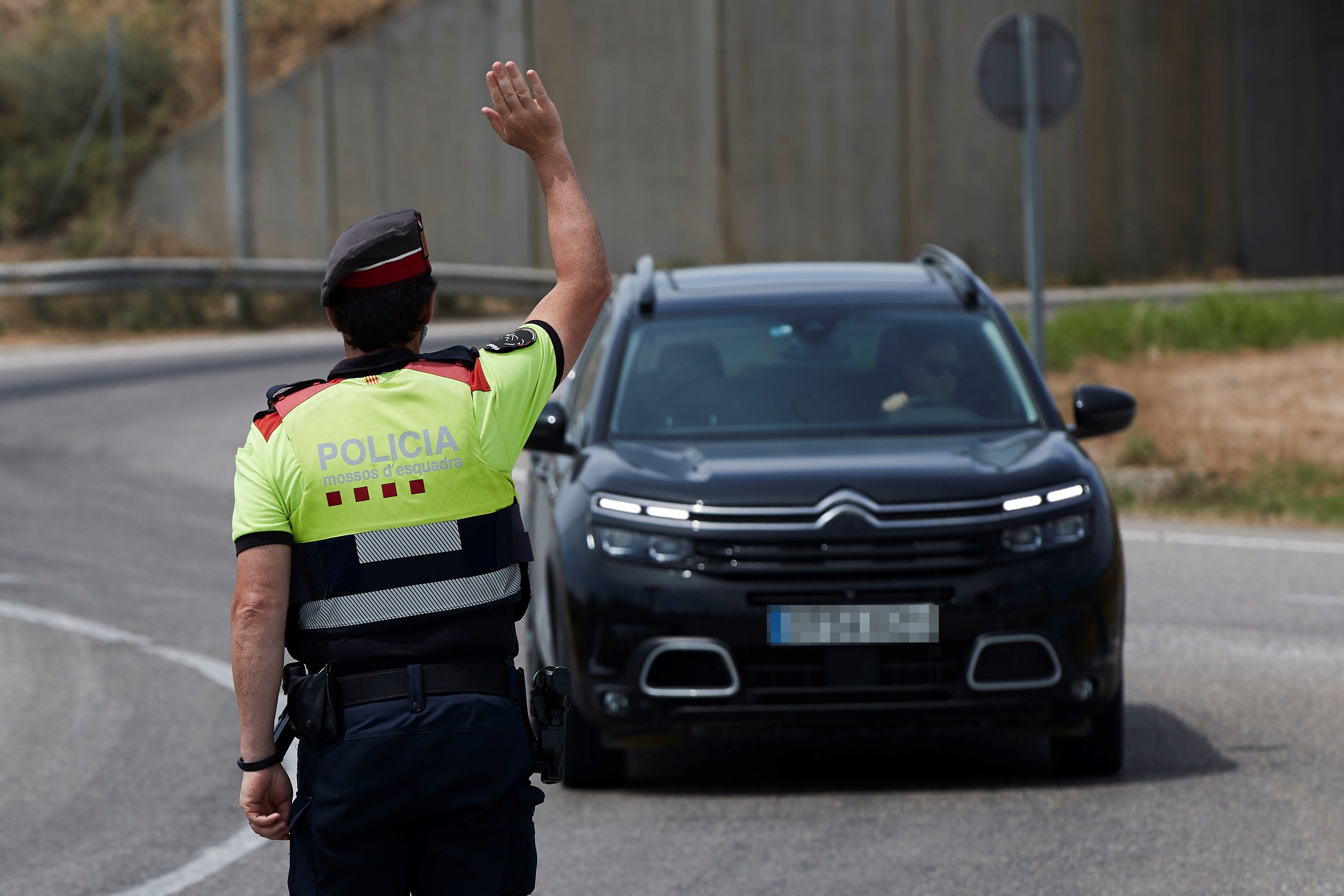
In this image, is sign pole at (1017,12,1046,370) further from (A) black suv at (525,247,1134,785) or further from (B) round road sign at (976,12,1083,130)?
(A) black suv at (525,247,1134,785)

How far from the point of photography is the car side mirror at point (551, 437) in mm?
6586

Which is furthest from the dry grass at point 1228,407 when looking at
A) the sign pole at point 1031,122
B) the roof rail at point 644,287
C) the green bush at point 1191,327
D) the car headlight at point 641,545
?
the car headlight at point 641,545

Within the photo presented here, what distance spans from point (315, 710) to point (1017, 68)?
34.0ft

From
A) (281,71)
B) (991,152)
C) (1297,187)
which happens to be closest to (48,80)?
(281,71)

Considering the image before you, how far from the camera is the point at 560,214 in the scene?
336 centimetres

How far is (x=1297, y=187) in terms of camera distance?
126ft

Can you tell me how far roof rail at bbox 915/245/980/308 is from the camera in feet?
24.1

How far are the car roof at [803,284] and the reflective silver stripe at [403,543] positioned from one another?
171 inches

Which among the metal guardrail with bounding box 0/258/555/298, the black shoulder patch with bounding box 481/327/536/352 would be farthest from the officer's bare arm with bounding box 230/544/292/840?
the metal guardrail with bounding box 0/258/555/298

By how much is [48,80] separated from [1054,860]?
34492 mm

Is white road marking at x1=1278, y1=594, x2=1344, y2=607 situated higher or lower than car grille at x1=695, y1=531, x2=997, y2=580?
lower

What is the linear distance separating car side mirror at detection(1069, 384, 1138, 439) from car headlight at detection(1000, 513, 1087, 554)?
2.61 feet

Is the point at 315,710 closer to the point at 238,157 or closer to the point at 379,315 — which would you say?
the point at 379,315

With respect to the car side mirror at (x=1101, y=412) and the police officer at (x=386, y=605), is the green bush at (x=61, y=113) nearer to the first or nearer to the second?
the car side mirror at (x=1101, y=412)
